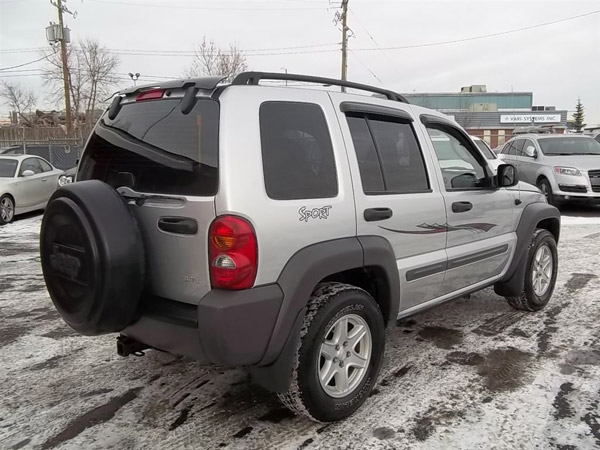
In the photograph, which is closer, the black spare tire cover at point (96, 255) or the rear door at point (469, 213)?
the black spare tire cover at point (96, 255)

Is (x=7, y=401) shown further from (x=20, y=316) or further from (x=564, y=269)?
(x=564, y=269)

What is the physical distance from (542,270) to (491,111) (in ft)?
224

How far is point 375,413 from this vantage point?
314 cm

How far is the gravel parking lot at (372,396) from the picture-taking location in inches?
113

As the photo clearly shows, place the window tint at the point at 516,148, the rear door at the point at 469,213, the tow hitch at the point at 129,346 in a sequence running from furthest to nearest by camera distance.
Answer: the window tint at the point at 516,148
the rear door at the point at 469,213
the tow hitch at the point at 129,346

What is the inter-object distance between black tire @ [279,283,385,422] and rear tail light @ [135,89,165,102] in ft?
4.77

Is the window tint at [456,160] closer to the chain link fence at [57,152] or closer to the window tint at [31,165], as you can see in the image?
the window tint at [31,165]

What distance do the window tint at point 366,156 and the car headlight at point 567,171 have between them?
9762 millimetres

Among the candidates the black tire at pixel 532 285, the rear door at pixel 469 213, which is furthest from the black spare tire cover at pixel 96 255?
the black tire at pixel 532 285

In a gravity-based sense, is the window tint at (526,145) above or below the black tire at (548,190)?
above

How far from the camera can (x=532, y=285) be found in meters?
4.86

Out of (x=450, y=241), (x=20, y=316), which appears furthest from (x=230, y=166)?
(x=20, y=316)

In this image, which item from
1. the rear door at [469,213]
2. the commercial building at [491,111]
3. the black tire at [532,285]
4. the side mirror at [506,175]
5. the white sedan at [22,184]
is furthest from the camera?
the commercial building at [491,111]

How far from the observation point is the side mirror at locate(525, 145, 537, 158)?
12593 millimetres
